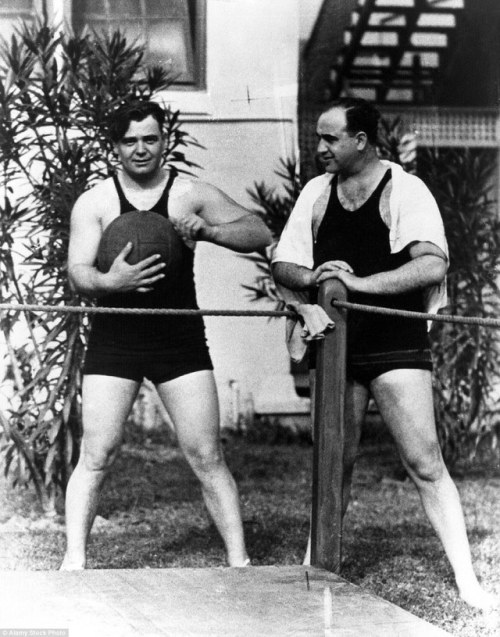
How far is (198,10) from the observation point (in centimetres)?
718

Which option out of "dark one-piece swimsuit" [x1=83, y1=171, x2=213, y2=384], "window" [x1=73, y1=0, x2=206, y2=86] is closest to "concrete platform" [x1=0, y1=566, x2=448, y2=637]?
"dark one-piece swimsuit" [x1=83, y1=171, x2=213, y2=384]

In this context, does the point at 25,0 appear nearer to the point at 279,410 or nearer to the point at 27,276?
the point at 27,276

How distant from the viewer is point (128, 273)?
397 centimetres

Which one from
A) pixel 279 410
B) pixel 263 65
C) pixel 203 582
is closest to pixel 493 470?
pixel 279 410

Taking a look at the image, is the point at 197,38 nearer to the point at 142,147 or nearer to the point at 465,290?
the point at 465,290

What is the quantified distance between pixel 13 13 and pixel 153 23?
32.6 inches

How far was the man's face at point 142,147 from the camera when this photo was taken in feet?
13.7

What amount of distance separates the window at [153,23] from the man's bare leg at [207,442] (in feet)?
10.3

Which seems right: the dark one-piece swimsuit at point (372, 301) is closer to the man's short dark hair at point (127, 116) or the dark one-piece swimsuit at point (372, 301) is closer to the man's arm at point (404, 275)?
the man's arm at point (404, 275)

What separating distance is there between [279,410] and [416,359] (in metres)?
4.47

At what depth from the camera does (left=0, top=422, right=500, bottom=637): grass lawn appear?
184 inches

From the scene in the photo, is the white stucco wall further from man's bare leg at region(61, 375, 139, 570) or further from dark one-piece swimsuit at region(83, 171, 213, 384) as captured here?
man's bare leg at region(61, 375, 139, 570)

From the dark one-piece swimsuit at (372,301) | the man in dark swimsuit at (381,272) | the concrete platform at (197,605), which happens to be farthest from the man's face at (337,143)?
the concrete platform at (197,605)

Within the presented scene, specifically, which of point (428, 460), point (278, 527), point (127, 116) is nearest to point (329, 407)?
point (428, 460)
